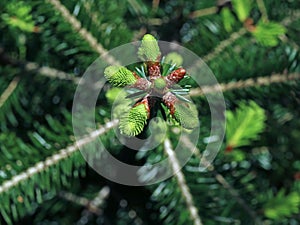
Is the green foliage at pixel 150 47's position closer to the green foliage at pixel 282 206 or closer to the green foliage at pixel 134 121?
the green foliage at pixel 134 121

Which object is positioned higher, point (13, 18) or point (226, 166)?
point (13, 18)

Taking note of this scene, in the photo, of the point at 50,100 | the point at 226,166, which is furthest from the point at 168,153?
the point at 50,100

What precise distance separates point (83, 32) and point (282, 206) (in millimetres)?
361

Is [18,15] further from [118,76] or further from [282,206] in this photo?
[282,206]

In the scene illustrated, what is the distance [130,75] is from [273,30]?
253 mm

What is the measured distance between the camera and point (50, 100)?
2.40ft

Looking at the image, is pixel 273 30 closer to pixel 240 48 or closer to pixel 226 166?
pixel 240 48

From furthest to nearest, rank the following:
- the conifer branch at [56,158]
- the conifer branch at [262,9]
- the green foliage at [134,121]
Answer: the conifer branch at [262,9] < the conifer branch at [56,158] < the green foliage at [134,121]

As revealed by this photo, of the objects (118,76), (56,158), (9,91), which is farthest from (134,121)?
(9,91)

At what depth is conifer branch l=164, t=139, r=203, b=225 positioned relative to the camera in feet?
2.08

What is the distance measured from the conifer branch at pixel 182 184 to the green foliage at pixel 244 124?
0.08 meters

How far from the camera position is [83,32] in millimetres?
652

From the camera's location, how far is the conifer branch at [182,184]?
63 centimetres

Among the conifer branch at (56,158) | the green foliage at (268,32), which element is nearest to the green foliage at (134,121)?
the conifer branch at (56,158)
